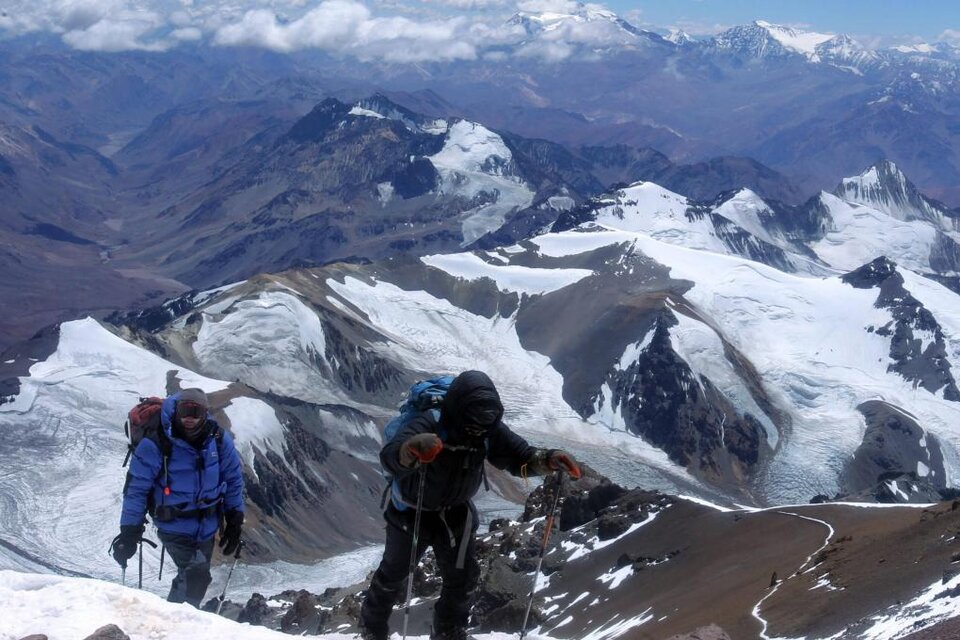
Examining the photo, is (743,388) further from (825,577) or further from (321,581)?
(825,577)

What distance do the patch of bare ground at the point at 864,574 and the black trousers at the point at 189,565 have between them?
12.6m

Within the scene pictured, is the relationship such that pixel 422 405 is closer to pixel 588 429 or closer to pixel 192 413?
pixel 192 413

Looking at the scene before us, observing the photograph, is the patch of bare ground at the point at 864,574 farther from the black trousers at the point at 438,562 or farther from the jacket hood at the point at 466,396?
the jacket hood at the point at 466,396

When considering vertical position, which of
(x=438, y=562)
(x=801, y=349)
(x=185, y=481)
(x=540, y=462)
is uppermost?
(x=540, y=462)

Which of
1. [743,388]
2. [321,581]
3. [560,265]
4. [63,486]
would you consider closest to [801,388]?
[743,388]

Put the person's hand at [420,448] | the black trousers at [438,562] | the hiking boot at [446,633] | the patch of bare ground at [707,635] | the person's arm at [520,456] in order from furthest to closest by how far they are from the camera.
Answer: the patch of bare ground at [707,635]
the hiking boot at [446,633]
the black trousers at [438,562]
the person's arm at [520,456]
the person's hand at [420,448]

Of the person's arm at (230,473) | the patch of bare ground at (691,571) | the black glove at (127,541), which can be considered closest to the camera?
the black glove at (127,541)

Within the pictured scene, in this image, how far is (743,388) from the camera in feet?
508

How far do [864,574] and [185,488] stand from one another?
1889 centimetres

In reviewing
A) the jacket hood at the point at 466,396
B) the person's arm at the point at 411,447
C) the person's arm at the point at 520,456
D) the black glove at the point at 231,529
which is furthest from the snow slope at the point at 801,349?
the person's arm at the point at 411,447

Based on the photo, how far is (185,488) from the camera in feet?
50.4

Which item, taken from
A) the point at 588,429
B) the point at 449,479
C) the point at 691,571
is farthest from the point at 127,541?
the point at 588,429

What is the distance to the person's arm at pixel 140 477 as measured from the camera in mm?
15016

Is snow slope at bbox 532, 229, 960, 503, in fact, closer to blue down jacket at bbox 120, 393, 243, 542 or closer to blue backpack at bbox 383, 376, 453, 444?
blue down jacket at bbox 120, 393, 243, 542
